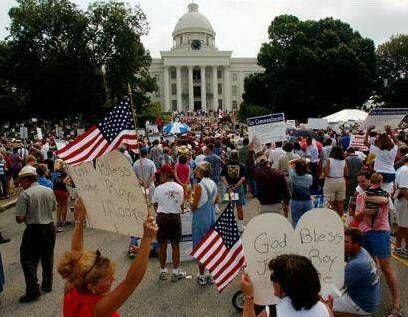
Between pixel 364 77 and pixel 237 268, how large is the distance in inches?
1678

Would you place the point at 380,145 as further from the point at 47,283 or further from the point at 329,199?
the point at 47,283

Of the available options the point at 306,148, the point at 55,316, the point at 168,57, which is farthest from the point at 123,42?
the point at 168,57

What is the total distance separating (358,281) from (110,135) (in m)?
2.57

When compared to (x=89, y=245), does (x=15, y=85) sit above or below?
above

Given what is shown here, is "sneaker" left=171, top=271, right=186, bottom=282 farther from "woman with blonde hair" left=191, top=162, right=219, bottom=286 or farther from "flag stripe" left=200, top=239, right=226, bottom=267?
"flag stripe" left=200, top=239, right=226, bottom=267

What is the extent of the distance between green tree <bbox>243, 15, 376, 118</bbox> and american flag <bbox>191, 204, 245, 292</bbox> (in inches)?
1619

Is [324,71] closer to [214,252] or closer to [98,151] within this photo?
[214,252]

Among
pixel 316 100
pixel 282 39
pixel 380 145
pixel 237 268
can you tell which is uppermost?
pixel 282 39

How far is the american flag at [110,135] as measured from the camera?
392 centimetres

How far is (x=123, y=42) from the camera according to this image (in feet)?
135

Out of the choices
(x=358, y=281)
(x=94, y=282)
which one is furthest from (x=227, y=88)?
(x=94, y=282)

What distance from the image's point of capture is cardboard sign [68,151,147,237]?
12.2 feet

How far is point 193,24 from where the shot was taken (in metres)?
119

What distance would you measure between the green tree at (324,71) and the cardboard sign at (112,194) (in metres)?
41.7
